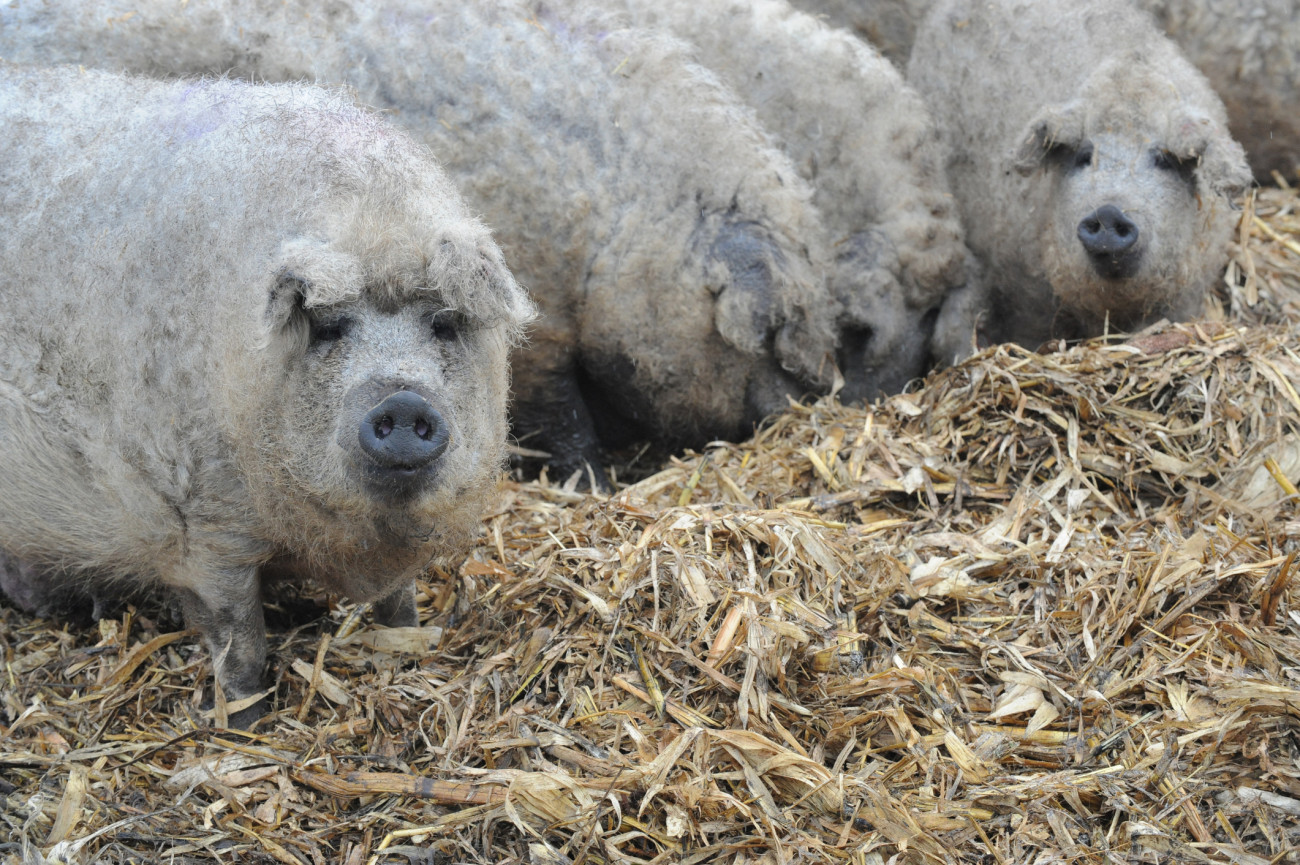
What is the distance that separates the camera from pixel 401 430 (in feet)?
9.64

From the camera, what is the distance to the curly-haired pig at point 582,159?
4547 mm

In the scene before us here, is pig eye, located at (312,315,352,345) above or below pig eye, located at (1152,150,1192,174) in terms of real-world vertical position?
below

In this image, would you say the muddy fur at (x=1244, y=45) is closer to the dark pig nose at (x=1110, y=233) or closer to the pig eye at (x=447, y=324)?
the dark pig nose at (x=1110, y=233)

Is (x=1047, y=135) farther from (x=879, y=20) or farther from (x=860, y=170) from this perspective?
(x=879, y=20)

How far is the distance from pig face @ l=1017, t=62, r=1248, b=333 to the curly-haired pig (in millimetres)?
964

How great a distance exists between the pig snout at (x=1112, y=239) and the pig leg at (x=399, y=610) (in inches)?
109

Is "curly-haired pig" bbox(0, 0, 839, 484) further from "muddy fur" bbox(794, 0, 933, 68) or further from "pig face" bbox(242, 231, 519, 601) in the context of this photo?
"muddy fur" bbox(794, 0, 933, 68)

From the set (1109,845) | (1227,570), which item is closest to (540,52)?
(1227,570)

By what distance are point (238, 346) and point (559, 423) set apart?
203 centimetres

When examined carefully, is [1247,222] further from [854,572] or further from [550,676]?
[550,676]

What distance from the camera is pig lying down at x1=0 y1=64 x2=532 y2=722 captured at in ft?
9.95

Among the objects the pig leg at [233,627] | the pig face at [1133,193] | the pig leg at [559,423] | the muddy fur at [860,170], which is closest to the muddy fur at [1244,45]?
the pig face at [1133,193]

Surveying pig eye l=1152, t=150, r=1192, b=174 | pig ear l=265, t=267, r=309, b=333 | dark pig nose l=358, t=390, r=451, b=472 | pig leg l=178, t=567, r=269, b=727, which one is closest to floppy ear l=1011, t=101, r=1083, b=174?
pig eye l=1152, t=150, r=1192, b=174

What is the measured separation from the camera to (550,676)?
3408 millimetres
